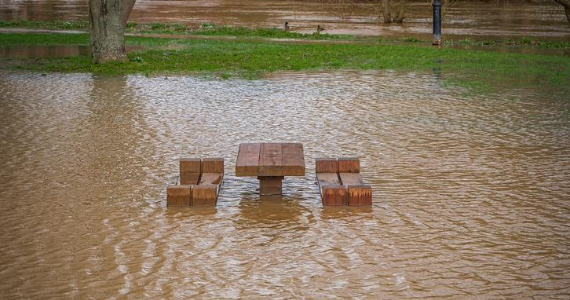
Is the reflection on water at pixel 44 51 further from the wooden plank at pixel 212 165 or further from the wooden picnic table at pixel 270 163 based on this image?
the wooden picnic table at pixel 270 163

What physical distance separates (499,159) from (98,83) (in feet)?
30.4

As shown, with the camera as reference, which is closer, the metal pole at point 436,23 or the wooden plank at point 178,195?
the wooden plank at point 178,195

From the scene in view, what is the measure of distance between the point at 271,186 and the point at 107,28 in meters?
12.4

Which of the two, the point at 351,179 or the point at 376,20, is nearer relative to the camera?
the point at 351,179

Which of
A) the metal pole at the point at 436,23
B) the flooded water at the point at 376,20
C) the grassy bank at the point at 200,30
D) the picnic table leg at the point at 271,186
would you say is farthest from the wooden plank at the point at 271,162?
the flooded water at the point at 376,20

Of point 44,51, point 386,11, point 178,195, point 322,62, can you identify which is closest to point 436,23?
point 322,62

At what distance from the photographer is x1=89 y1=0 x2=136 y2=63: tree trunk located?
19.5m

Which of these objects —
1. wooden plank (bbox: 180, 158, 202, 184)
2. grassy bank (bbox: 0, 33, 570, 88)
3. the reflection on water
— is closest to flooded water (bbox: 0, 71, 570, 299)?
wooden plank (bbox: 180, 158, 202, 184)

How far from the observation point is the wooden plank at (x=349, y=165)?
28.8ft

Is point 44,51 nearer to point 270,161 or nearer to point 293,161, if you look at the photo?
point 270,161

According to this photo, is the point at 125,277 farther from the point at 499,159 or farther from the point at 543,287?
the point at 499,159

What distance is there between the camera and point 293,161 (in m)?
8.13

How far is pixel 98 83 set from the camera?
16719mm

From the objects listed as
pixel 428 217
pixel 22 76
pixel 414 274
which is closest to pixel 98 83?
pixel 22 76
